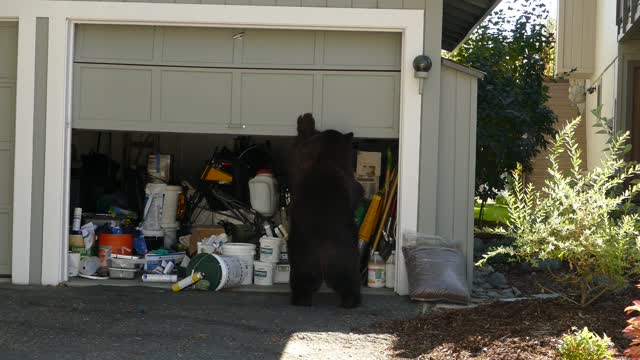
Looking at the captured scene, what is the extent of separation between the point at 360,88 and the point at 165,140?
15.2 feet

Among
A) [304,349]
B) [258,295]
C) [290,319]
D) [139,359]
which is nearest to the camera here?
[139,359]

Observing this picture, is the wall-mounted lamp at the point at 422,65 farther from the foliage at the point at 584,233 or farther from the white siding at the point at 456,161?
the foliage at the point at 584,233

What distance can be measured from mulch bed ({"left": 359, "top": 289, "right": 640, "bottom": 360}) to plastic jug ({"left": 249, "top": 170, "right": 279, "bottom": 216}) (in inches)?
127

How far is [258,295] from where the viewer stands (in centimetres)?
Answer: 877

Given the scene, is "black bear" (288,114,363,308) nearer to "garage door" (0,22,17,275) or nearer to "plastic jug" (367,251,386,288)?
"plastic jug" (367,251,386,288)

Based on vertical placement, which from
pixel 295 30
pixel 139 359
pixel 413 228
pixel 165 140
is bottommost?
pixel 139 359

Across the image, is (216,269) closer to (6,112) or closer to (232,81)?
(232,81)

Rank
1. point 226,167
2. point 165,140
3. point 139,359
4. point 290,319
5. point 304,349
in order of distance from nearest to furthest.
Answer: point 139,359, point 304,349, point 290,319, point 226,167, point 165,140

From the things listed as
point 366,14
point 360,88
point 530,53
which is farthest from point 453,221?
point 530,53

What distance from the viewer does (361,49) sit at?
29.7ft

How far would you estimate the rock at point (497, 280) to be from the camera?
10.0 metres

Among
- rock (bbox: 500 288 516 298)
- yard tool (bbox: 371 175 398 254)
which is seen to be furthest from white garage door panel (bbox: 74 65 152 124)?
rock (bbox: 500 288 516 298)

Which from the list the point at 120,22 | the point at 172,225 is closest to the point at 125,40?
the point at 120,22

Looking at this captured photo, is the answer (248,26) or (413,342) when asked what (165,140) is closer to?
(248,26)
